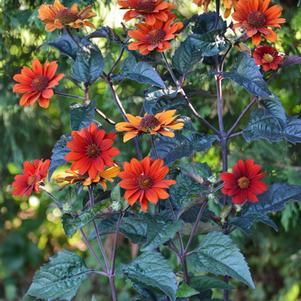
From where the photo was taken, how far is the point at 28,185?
1.39 metres

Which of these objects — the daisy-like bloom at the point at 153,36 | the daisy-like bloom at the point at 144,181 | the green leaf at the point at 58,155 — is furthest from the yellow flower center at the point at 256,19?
the green leaf at the point at 58,155

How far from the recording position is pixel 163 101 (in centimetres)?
149

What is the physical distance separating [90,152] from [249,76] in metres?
0.40

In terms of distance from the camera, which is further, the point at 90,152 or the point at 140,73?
the point at 140,73

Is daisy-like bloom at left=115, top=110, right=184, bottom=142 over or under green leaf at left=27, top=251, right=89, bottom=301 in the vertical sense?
over

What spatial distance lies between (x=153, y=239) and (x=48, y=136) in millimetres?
1681

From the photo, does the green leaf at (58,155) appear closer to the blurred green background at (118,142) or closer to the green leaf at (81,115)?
the green leaf at (81,115)

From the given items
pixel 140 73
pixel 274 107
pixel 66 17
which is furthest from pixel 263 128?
pixel 66 17

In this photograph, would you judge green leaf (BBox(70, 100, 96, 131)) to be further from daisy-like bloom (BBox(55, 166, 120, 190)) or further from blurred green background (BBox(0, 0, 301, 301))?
blurred green background (BBox(0, 0, 301, 301))

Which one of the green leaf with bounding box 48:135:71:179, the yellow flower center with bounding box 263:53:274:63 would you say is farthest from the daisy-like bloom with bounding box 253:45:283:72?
the green leaf with bounding box 48:135:71:179

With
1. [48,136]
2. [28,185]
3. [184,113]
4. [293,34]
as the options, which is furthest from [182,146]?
[48,136]

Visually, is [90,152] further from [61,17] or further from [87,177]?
[61,17]

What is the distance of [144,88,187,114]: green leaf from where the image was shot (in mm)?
1371

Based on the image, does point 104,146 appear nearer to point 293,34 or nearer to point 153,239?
point 153,239
